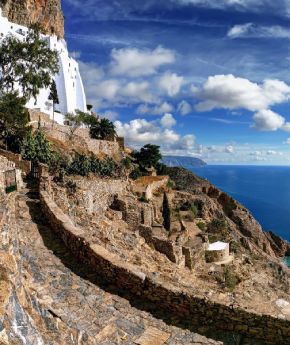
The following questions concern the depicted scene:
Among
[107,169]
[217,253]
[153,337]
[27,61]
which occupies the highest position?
[27,61]

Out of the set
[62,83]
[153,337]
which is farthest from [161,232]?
[62,83]

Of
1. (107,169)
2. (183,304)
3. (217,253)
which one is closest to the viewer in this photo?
(183,304)

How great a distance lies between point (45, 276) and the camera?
858 centimetres

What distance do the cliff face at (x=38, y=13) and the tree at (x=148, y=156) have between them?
25999 mm

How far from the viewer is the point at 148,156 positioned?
4741cm

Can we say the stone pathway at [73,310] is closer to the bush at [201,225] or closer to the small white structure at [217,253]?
the small white structure at [217,253]

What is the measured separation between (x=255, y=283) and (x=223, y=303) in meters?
15.1

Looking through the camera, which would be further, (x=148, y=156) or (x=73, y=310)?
(x=148, y=156)

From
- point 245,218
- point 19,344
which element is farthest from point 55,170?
A: point 245,218

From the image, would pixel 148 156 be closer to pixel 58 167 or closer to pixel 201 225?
pixel 201 225

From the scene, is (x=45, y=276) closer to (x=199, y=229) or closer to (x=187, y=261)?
(x=187, y=261)

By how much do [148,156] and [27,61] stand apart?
65.5 feet

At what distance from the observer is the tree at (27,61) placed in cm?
3195

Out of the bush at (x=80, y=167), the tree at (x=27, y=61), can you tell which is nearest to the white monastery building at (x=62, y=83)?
Result: the tree at (x=27, y=61)
